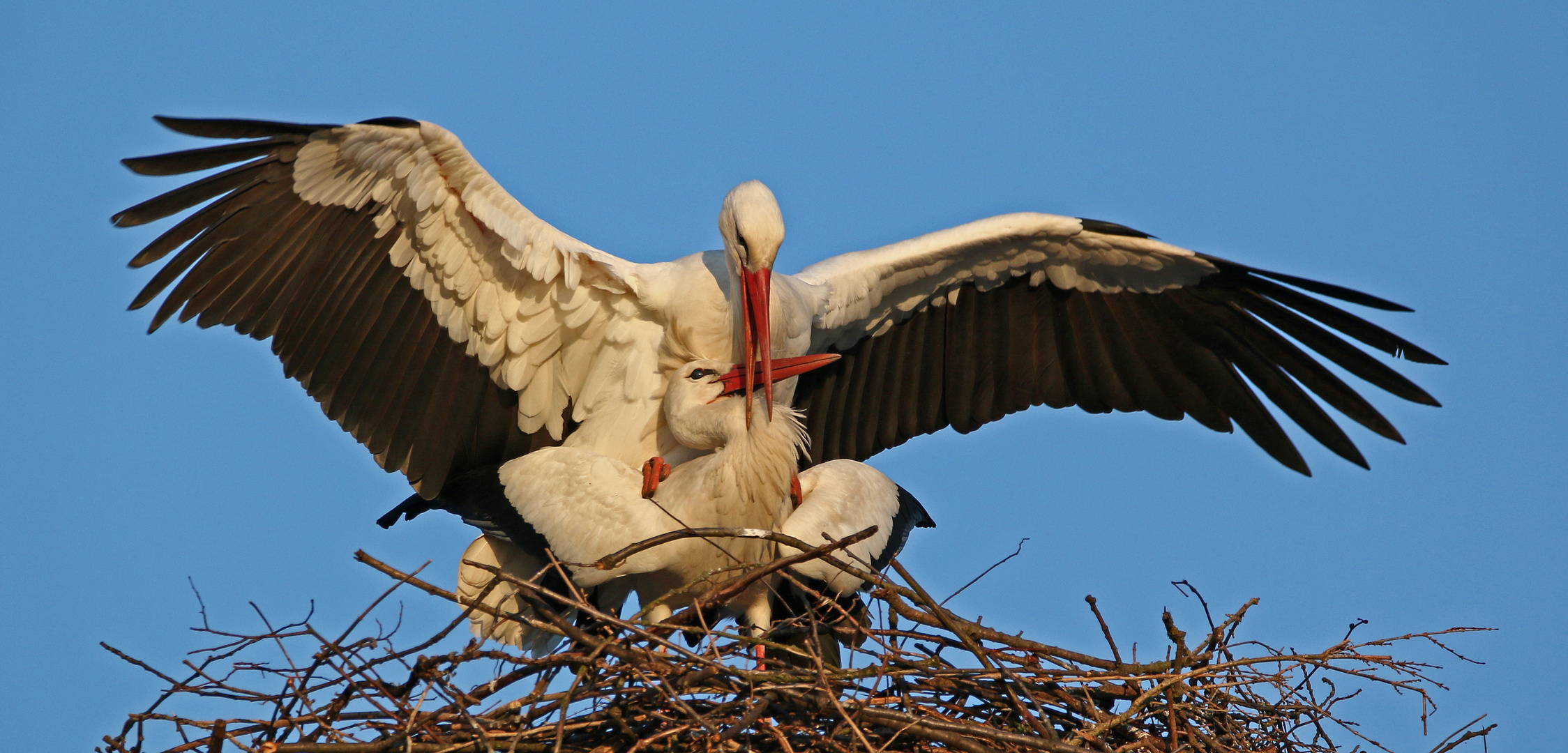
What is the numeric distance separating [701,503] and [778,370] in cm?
62

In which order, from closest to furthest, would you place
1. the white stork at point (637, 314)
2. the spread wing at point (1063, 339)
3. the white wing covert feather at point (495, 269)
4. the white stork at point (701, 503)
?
1. the white stork at point (701, 503)
2. the white wing covert feather at point (495, 269)
3. the white stork at point (637, 314)
4. the spread wing at point (1063, 339)

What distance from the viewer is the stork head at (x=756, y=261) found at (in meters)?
5.29

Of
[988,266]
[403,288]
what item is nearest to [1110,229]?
[988,266]

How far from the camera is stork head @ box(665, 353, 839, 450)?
5.27 meters

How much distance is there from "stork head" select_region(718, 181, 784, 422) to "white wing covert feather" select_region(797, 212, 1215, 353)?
1.99 feet

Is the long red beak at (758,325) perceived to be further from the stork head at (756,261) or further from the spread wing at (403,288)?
the spread wing at (403,288)

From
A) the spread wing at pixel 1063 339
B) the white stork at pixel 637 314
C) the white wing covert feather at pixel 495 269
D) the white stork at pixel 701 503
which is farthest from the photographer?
the spread wing at pixel 1063 339

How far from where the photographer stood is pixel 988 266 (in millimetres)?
6141

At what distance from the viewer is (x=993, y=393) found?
6535mm

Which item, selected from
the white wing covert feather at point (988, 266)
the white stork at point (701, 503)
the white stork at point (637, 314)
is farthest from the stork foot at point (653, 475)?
the white wing covert feather at point (988, 266)

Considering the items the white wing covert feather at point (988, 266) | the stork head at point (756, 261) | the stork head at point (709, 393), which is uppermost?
the white wing covert feather at point (988, 266)

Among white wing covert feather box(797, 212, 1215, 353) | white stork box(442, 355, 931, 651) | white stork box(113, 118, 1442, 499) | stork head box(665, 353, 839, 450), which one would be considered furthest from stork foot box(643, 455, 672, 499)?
white wing covert feather box(797, 212, 1215, 353)

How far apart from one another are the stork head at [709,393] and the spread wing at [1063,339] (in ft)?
2.30

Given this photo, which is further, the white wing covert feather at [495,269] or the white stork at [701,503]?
the white wing covert feather at [495,269]
